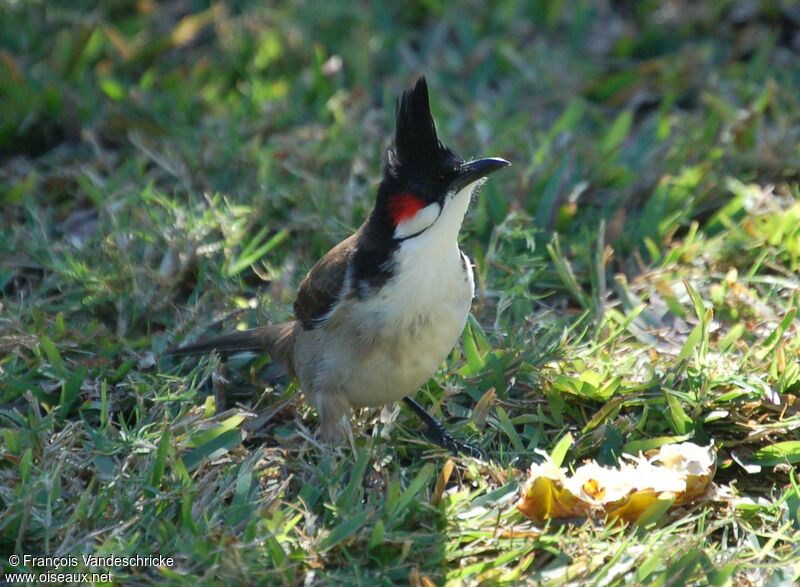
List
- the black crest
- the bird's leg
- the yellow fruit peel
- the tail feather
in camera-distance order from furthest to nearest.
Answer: the tail feather
the bird's leg
the black crest
the yellow fruit peel

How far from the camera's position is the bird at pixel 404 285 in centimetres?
357

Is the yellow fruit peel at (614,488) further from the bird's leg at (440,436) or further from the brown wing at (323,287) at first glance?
the brown wing at (323,287)

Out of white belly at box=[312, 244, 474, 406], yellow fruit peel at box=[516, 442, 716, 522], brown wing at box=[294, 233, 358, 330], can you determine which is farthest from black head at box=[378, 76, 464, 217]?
yellow fruit peel at box=[516, 442, 716, 522]

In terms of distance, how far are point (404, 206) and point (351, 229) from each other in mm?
1270

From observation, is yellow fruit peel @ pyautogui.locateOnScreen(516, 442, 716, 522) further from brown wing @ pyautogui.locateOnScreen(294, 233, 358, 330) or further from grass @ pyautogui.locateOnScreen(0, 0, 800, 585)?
brown wing @ pyautogui.locateOnScreen(294, 233, 358, 330)

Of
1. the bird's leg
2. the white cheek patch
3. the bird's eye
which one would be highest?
the bird's eye

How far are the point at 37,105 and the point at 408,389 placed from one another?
10.7ft

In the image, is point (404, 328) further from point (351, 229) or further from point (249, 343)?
point (351, 229)

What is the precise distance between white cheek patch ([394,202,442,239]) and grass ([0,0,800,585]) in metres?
0.67

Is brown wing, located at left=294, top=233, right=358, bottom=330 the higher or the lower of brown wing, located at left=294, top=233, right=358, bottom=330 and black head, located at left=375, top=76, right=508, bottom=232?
the lower

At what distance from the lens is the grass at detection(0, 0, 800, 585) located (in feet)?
10.8

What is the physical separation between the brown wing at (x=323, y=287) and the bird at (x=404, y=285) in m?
0.02

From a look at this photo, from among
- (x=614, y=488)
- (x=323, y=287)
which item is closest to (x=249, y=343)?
(x=323, y=287)

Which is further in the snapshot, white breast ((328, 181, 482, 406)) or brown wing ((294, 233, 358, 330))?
brown wing ((294, 233, 358, 330))
